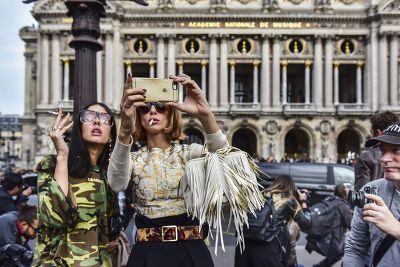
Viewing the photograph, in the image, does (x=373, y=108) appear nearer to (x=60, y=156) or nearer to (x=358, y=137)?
(x=358, y=137)

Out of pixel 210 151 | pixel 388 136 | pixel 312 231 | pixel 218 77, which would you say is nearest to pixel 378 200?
pixel 388 136

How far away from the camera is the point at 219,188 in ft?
12.8

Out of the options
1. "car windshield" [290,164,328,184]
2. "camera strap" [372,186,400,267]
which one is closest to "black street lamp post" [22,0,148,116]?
"camera strap" [372,186,400,267]

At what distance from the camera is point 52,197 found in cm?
441

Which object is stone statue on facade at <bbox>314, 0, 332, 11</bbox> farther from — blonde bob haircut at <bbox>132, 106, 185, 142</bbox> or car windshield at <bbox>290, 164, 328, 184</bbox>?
blonde bob haircut at <bbox>132, 106, 185, 142</bbox>

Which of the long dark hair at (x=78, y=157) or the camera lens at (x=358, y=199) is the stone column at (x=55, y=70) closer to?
the long dark hair at (x=78, y=157)

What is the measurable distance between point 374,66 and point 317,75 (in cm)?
406

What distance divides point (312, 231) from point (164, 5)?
36999 millimetres

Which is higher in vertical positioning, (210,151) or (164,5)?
(164,5)

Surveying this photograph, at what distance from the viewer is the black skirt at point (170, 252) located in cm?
401

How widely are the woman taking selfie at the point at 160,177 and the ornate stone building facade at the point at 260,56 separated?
39.2 meters

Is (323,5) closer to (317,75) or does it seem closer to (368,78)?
(317,75)

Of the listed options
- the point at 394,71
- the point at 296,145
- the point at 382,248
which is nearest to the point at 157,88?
the point at 382,248

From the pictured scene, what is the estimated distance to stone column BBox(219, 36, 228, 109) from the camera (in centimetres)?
4459
